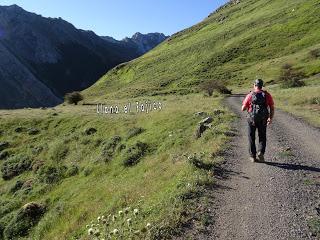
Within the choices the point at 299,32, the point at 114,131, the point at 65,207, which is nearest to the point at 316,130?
the point at 65,207

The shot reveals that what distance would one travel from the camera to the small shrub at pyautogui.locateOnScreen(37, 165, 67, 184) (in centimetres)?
3069

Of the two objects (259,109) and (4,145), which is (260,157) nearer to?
(259,109)

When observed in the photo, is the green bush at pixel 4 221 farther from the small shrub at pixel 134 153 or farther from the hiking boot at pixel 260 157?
the hiking boot at pixel 260 157

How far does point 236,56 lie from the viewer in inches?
4638

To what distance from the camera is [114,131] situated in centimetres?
3778

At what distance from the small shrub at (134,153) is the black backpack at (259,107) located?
444 inches

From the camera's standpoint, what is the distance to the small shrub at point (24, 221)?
2314cm

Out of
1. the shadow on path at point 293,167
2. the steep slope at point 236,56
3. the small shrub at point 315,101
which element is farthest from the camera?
the steep slope at point 236,56

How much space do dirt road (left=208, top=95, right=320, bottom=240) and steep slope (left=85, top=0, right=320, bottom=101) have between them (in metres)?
69.9

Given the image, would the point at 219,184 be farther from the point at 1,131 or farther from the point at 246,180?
the point at 1,131

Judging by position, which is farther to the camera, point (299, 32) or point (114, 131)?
point (299, 32)

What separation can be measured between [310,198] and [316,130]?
12628mm

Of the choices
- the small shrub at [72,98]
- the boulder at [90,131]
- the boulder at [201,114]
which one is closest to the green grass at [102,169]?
the boulder at [90,131]

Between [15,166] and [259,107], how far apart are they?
24558 millimetres
